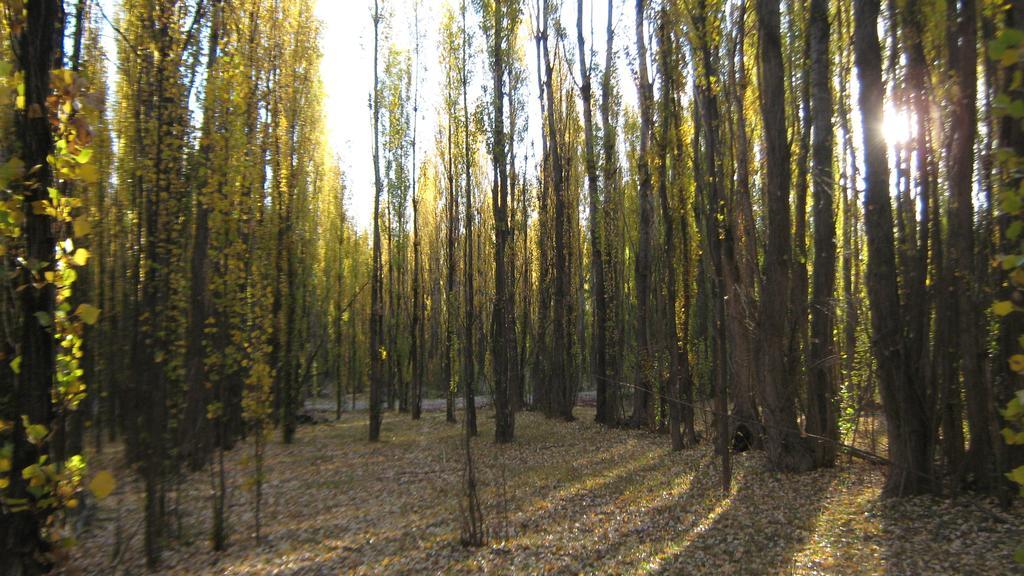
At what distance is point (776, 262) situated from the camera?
762 cm

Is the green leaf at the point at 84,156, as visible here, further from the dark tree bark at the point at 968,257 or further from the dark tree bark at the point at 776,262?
the dark tree bark at the point at 776,262

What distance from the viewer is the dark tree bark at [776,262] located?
7.53m

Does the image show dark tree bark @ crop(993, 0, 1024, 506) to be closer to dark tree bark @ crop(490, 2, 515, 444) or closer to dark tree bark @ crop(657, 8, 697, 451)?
dark tree bark @ crop(657, 8, 697, 451)

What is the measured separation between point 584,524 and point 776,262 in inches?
159

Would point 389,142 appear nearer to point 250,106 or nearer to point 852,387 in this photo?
point 250,106

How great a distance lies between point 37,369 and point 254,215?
5281 mm

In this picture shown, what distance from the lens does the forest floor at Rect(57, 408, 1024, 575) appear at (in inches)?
197

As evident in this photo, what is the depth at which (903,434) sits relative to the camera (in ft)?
19.6

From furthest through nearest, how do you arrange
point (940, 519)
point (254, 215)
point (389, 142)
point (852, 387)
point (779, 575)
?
point (389, 142) → point (852, 387) → point (254, 215) → point (940, 519) → point (779, 575)

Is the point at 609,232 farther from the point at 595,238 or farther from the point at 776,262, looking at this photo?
the point at 776,262

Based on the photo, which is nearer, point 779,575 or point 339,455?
point 779,575

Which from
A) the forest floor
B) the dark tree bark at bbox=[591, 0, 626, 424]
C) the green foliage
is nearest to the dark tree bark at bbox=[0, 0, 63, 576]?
the forest floor

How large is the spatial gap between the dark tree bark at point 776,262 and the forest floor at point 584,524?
479mm

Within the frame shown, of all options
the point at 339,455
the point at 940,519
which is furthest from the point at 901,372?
the point at 339,455
